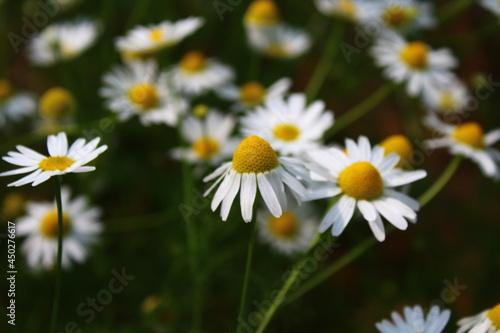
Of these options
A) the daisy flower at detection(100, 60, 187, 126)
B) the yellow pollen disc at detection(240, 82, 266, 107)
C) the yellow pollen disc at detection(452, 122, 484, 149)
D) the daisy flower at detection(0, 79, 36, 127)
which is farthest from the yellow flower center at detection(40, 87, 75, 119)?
the yellow pollen disc at detection(452, 122, 484, 149)

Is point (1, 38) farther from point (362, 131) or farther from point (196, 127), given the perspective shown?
point (362, 131)

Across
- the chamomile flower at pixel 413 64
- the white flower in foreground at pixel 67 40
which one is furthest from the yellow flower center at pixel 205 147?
the white flower in foreground at pixel 67 40

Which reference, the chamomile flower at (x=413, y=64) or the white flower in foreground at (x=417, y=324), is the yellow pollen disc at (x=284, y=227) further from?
the white flower in foreground at (x=417, y=324)

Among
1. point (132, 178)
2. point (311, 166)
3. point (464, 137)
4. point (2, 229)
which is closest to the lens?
point (311, 166)

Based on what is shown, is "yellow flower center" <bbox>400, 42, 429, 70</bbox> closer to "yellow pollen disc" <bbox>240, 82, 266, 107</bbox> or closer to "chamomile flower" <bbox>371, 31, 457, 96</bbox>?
"chamomile flower" <bbox>371, 31, 457, 96</bbox>

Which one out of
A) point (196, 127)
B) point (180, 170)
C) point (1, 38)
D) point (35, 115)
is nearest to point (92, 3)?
point (1, 38)
